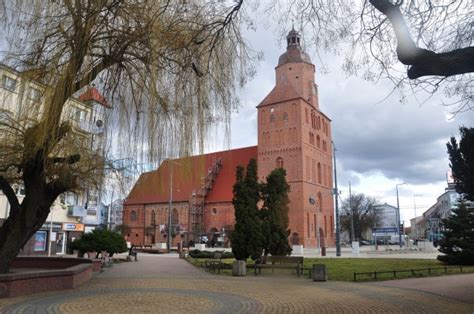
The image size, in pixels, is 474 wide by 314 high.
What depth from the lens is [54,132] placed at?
9031 mm

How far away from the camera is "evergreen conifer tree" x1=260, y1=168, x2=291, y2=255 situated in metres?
20.8

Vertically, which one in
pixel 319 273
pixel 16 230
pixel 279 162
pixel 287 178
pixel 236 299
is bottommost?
pixel 236 299

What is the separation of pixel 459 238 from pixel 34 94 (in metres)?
21.0

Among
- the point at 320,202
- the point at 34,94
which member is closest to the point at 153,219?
the point at 320,202

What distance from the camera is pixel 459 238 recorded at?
22.3 metres

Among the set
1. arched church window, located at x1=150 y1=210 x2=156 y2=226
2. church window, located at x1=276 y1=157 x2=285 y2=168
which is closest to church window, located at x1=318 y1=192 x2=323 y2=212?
church window, located at x1=276 y1=157 x2=285 y2=168

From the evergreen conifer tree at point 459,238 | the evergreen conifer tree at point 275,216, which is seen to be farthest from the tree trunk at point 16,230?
the evergreen conifer tree at point 459,238

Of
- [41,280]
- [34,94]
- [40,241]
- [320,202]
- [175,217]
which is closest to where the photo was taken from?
[34,94]

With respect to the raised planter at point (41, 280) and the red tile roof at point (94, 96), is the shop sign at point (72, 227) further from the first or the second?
the red tile roof at point (94, 96)

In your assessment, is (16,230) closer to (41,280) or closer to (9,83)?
(41,280)

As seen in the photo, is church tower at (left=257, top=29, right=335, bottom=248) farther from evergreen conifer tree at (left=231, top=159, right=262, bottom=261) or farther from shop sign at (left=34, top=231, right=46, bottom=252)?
evergreen conifer tree at (left=231, top=159, right=262, bottom=261)

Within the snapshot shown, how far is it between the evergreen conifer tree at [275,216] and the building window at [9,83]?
13.7 metres

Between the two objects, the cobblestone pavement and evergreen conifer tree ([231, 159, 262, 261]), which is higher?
evergreen conifer tree ([231, 159, 262, 261])

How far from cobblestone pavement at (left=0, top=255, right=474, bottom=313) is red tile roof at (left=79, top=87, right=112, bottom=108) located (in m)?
4.37
